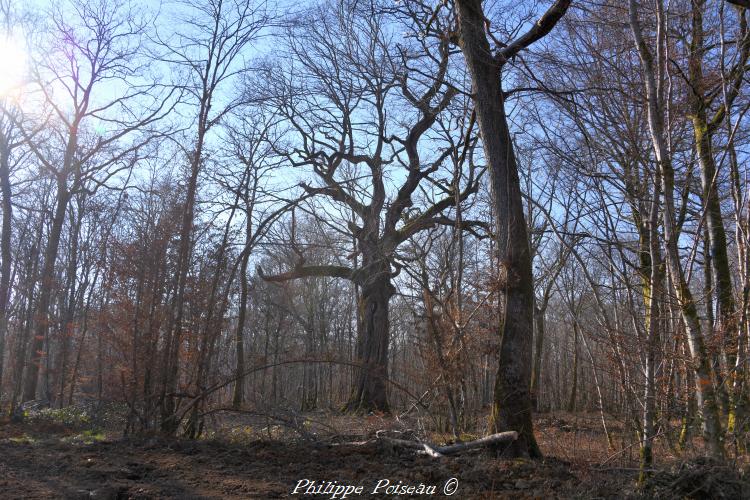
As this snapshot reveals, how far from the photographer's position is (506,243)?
18.6ft

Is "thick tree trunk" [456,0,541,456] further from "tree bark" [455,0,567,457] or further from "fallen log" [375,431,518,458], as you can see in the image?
"fallen log" [375,431,518,458]

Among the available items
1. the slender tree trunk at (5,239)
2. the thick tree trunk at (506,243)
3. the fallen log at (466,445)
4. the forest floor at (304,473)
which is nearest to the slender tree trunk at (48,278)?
the slender tree trunk at (5,239)

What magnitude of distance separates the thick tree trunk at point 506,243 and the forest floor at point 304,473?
479mm

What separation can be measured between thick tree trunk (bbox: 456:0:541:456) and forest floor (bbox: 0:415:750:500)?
0.48m

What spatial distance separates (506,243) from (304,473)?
2937 millimetres

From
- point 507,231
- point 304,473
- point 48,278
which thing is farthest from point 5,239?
point 507,231

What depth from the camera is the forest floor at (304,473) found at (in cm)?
380

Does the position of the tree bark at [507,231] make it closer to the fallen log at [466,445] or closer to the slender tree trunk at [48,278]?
the fallen log at [466,445]

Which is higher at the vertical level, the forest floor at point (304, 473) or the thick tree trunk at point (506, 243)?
the thick tree trunk at point (506, 243)

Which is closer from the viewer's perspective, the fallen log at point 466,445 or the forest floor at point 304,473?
the forest floor at point 304,473

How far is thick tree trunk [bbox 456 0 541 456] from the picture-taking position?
528 cm

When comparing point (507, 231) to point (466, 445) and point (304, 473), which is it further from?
point (304, 473)

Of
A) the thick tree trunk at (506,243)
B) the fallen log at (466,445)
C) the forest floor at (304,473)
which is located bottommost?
the forest floor at (304,473)

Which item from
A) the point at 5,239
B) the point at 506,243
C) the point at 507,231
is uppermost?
the point at 5,239
